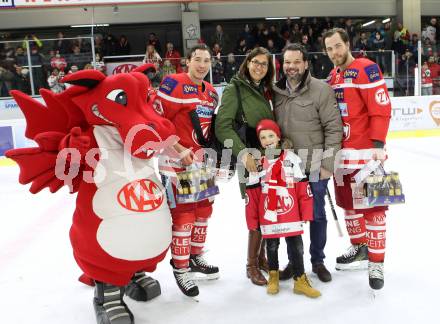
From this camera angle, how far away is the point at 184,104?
222cm

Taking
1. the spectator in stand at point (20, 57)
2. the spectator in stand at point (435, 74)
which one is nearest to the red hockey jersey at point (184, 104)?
the spectator in stand at point (20, 57)

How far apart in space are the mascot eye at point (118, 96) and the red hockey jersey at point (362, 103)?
1045 millimetres

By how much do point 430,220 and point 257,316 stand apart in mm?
1864

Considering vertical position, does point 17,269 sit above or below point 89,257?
below

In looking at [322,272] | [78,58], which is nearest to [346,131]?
[322,272]

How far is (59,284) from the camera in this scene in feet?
8.19

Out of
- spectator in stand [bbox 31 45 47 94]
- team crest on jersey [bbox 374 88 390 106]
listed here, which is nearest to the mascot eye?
team crest on jersey [bbox 374 88 390 106]

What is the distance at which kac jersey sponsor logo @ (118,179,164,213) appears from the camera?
1906 millimetres

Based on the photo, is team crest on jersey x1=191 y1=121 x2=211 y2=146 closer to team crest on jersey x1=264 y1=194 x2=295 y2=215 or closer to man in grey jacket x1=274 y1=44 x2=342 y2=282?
man in grey jacket x1=274 y1=44 x2=342 y2=282

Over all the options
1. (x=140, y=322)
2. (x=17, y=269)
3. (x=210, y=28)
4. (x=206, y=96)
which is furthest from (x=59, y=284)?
(x=210, y=28)

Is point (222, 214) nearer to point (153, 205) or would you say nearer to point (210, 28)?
point (153, 205)

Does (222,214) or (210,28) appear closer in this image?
(222,214)

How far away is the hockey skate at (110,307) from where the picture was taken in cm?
194

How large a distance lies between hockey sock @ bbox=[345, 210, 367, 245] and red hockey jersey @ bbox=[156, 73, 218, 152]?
0.93 meters
